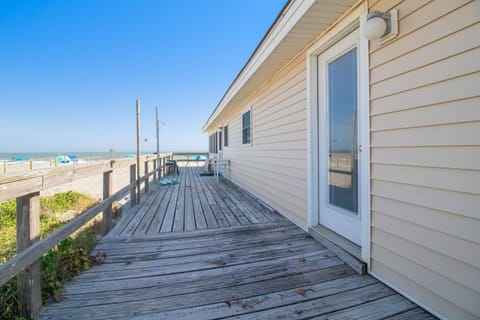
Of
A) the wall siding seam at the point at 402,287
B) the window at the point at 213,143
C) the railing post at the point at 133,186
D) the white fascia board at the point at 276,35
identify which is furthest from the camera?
the window at the point at 213,143

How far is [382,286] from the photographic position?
1.60 m

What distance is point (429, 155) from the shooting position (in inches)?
51.9

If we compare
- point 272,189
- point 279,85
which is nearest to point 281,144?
point 272,189

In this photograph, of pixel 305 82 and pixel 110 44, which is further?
pixel 110 44

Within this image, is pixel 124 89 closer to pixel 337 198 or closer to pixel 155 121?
pixel 155 121

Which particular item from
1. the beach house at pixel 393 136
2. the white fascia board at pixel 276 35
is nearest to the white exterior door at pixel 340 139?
the beach house at pixel 393 136

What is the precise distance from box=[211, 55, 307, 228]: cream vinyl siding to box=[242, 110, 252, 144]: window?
163mm

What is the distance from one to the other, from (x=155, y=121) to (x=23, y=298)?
937 cm

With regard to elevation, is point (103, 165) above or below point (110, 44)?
below

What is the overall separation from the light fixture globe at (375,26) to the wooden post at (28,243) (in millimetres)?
2546

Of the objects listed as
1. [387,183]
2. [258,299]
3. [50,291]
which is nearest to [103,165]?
[50,291]

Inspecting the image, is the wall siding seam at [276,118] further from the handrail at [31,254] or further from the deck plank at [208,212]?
the handrail at [31,254]

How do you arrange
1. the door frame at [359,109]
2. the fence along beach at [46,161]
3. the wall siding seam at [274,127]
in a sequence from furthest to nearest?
1. the fence along beach at [46,161]
2. the wall siding seam at [274,127]
3. the door frame at [359,109]

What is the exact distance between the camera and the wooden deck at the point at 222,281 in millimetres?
1351
